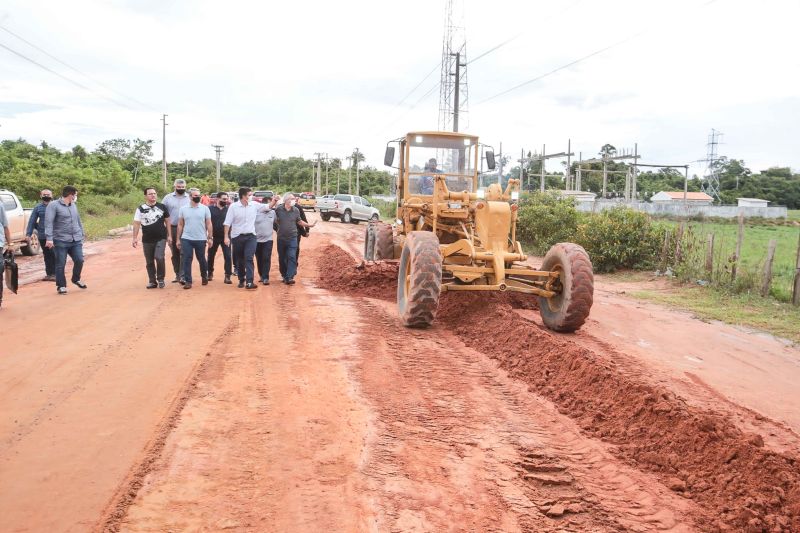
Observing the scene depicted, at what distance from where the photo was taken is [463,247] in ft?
31.3

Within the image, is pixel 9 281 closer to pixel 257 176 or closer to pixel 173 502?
pixel 173 502

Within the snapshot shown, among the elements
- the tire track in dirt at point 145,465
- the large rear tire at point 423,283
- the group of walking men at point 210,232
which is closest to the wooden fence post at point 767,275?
the large rear tire at point 423,283

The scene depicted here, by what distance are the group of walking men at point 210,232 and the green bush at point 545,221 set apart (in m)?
10.4

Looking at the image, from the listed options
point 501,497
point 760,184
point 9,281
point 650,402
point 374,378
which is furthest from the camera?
point 760,184

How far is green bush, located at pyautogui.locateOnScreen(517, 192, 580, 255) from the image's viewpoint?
→ 21.5 meters

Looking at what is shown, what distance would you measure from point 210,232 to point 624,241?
10.6m

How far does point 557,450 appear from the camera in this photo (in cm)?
503

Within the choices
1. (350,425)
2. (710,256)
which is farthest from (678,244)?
(350,425)

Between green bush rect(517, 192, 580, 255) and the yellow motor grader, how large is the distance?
30.5ft

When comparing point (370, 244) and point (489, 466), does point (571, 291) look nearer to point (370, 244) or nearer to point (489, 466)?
point (489, 466)

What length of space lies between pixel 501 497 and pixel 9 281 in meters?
8.54

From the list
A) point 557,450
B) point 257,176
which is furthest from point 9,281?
point 257,176

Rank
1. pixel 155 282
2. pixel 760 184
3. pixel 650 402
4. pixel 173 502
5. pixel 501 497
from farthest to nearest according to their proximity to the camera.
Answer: pixel 760 184 → pixel 155 282 → pixel 650 402 → pixel 501 497 → pixel 173 502

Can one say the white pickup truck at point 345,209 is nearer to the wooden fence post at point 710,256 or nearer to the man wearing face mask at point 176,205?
the wooden fence post at point 710,256
